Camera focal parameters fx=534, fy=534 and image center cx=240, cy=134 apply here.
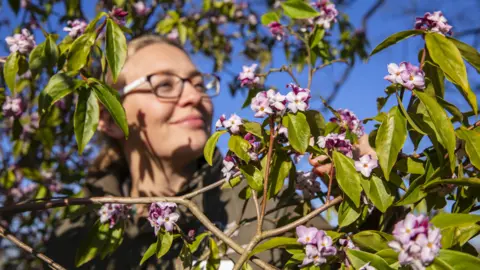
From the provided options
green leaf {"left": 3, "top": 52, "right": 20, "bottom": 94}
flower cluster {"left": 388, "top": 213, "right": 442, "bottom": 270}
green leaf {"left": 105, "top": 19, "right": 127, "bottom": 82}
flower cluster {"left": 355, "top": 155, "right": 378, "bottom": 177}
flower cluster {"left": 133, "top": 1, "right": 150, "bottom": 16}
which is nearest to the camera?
flower cluster {"left": 388, "top": 213, "right": 442, "bottom": 270}

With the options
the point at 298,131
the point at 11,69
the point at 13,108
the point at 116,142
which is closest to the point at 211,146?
the point at 298,131

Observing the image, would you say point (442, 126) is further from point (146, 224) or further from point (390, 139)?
point (146, 224)

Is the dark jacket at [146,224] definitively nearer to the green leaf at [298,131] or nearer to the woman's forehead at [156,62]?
the woman's forehead at [156,62]

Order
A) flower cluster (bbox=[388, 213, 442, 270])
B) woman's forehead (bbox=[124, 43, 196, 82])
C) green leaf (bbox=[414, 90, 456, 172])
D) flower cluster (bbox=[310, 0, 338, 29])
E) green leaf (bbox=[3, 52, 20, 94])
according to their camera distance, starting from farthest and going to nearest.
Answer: woman's forehead (bbox=[124, 43, 196, 82])
flower cluster (bbox=[310, 0, 338, 29])
green leaf (bbox=[3, 52, 20, 94])
green leaf (bbox=[414, 90, 456, 172])
flower cluster (bbox=[388, 213, 442, 270])

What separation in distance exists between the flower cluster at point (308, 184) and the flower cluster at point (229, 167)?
0.87ft

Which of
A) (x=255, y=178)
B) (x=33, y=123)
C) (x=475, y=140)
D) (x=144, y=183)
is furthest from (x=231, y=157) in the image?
(x=33, y=123)

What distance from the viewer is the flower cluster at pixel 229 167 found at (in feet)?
3.53

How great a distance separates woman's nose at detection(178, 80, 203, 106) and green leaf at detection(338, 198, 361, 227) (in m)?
0.91

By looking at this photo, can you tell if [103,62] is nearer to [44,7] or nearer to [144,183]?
[144,183]

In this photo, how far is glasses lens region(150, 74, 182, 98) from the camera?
A: 185 centimetres

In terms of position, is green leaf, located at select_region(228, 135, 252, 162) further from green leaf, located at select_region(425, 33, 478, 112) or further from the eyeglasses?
→ the eyeglasses

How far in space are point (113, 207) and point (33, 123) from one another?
158cm

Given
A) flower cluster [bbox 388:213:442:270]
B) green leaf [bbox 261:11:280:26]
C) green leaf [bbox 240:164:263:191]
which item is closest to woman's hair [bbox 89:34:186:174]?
green leaf [bbox 261:11:280:26]

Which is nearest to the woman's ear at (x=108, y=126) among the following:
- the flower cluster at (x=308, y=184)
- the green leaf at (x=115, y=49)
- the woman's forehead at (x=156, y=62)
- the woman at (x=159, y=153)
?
the woman at (x=159, y=153)
